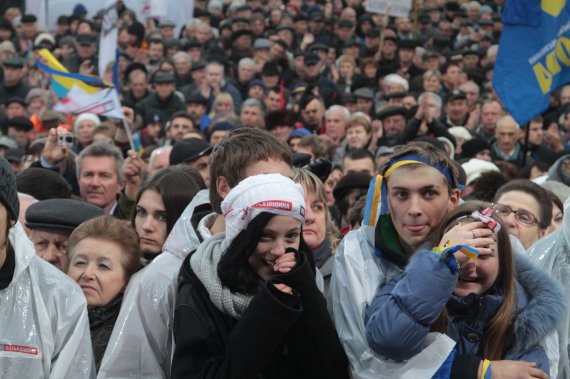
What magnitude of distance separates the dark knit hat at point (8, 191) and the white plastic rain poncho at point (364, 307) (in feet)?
4.16

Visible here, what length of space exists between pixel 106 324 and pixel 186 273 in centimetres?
98

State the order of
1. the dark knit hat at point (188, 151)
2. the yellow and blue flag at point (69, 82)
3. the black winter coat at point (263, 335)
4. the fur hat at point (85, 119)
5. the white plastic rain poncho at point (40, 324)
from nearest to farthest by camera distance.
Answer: the black winter coat at point (263, 335) < the white plastic rain poncho at point (40, 324) < the dark knit hat at point (188, 151) < the yellow and blue flag at point (69, 82) < the fur hat at point (85, 119)

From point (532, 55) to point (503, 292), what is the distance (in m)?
4.33

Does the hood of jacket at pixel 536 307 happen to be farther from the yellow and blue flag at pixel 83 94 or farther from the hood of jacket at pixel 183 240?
the yellow and blue flag at pixel 83 94

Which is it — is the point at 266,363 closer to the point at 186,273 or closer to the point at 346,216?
the point at 186,273

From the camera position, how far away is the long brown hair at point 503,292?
12.2 feet

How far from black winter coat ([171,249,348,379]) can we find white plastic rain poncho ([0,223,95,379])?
1.65ft

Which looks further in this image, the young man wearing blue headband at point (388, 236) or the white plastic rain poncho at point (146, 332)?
the white plastic rain poncho at point (146, 332)

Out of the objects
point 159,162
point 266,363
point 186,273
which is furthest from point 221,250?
point 159,162

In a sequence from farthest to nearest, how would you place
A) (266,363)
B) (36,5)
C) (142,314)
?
(36,5) < (142,314) < (266,363)

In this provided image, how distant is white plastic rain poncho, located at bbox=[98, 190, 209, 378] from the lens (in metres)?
4.02

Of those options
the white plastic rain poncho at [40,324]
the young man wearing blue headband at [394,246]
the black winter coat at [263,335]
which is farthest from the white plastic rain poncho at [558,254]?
the white plastic rain poncho at [40,324]

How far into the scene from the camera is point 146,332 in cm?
404

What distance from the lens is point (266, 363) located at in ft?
11.7
